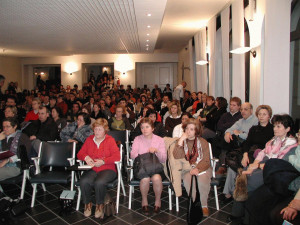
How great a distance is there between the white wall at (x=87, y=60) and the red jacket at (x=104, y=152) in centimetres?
1318

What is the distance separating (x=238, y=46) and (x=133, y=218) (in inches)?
179

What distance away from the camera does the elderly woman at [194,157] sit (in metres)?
4.01

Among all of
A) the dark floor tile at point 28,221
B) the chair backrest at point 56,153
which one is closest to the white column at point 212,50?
the chair backrest at point 56,153

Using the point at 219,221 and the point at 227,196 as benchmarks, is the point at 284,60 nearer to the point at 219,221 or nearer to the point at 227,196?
the point at 227,196

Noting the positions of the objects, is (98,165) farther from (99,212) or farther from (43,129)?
(43,129)

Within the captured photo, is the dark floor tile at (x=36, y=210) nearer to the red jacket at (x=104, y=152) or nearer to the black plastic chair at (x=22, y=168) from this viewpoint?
the black plastic chair at (x=22, y=168)

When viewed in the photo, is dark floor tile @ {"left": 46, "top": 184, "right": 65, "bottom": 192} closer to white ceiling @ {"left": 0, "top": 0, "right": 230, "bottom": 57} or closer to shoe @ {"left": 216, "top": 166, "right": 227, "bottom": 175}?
shoe @ {"left": 216, "top": 166, "right": 227, "bottom": 175}

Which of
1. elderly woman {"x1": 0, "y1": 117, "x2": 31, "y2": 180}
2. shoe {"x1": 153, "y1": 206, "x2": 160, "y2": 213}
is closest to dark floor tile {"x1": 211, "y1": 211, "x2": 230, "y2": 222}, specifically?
shoe {"x1": 153, "y1": 206, "x2": 160, "y2": 213}

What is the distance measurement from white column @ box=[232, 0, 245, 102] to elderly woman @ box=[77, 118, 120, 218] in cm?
356

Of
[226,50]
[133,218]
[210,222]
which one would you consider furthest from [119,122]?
→ [226,50]

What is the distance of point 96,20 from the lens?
739cm

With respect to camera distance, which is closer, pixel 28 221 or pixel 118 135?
pixel 28 221

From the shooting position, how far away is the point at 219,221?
379 cm

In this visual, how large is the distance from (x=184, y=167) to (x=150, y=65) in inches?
584
